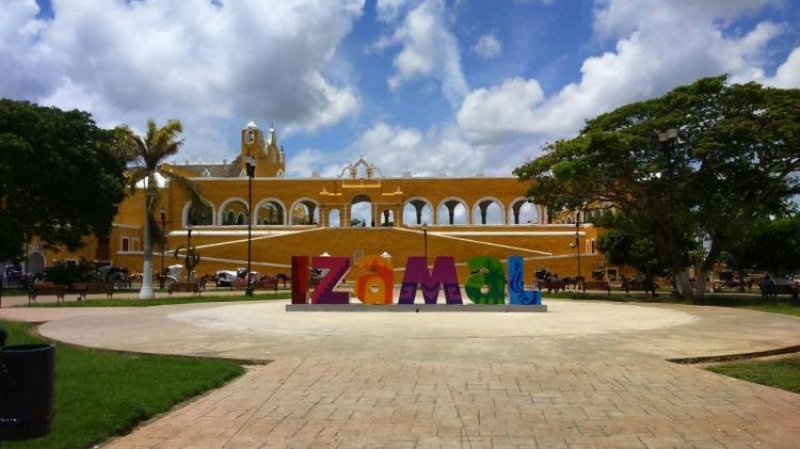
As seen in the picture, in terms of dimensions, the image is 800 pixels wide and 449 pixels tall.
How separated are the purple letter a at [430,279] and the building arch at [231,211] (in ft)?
132

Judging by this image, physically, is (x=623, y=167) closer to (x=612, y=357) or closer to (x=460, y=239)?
(x=612, y=357)

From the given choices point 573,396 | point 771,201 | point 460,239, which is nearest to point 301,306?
point 573,396

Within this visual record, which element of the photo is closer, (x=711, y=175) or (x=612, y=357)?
(x=612, y=357)

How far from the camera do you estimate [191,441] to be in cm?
502

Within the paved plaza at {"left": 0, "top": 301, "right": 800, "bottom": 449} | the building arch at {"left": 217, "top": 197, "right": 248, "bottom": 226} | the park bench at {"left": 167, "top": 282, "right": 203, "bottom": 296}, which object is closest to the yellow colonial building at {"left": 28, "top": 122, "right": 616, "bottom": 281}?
the building arch at {"left": 217, "top": 197, "right": 248, "bottom": 226}

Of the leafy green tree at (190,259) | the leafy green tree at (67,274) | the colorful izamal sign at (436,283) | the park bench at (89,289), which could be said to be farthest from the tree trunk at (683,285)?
the leafy green tree at (67,274)

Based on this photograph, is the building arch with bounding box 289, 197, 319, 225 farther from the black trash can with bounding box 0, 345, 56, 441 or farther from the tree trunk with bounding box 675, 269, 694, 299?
the black trash can with bounding box 0, 345, 56, 441

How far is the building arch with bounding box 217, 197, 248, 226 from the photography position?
182ft

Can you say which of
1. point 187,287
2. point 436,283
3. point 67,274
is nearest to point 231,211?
point 67,274

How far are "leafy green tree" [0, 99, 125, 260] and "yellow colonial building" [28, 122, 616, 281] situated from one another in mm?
10572

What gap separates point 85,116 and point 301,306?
21.7 m

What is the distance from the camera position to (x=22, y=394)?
12.9 ft

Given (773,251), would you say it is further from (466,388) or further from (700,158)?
(466,388)

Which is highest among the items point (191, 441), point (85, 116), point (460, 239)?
point (85, 116)
